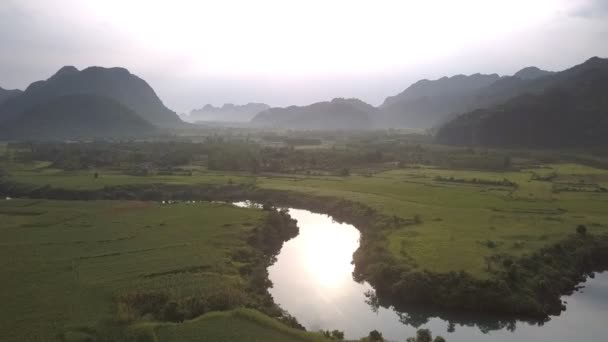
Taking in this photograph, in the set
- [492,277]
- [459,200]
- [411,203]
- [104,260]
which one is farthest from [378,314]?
[459,200]

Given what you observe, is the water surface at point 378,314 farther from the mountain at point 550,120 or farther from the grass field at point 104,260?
the mountain at point 550,120

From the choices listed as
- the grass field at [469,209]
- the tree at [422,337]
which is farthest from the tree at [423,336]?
the grass field at [469,209]

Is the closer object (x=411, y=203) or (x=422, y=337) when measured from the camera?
(x=422, y=337)

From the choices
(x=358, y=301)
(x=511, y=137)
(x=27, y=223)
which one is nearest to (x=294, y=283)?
(x=358, y=301)

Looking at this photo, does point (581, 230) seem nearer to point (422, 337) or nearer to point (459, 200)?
point (459, 200)

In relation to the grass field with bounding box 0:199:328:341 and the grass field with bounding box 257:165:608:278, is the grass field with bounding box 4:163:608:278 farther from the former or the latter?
the grass field with bounding box 0:199:328:341

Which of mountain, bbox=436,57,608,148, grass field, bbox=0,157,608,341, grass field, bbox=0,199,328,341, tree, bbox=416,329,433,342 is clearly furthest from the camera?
mountain, bbox=436,57,608,148

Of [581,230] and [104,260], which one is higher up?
[581,230]

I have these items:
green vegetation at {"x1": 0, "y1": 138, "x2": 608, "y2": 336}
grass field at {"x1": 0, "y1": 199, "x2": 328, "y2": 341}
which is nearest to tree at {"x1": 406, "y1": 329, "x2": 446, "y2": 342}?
green vegetation at {"x1": 0, "y1": 138, "x2": 608, "y2": 336}
